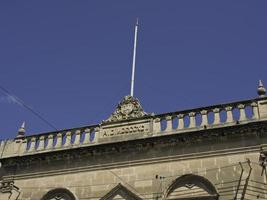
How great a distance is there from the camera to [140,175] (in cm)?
1827

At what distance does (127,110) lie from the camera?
20172 mm

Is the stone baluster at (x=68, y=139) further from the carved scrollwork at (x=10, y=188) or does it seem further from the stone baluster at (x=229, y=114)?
the stone baluster at (x=229, y=114)

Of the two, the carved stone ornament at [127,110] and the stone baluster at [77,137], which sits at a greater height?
the carved stone ornament at [127,110]

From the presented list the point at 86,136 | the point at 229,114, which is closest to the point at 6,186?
the point at 86,136

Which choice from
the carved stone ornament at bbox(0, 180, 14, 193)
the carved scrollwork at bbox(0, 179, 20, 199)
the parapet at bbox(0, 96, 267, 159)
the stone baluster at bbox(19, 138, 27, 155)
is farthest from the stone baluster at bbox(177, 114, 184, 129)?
the carved stone ornament at bbox(0, 180, 14, 193)

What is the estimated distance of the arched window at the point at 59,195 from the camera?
18.9 m

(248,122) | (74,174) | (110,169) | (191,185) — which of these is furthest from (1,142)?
(248,122)

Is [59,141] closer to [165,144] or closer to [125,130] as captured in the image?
[125,130]

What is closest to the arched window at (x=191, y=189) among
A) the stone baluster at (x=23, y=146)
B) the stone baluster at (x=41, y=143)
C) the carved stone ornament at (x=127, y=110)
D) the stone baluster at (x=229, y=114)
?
the stone baluster at (x=229, y=114)

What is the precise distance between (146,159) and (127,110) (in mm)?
2447

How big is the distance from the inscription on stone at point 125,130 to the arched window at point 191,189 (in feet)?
8.29

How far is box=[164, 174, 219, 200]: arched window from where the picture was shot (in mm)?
17094

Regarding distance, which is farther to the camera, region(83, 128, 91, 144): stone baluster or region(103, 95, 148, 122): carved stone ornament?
region(83, 128, 91, 144): stone baluster

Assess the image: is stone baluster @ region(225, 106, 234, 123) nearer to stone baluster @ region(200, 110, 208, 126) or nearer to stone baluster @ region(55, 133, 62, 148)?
stone baluster @ region(200, 110, 208, 126)
